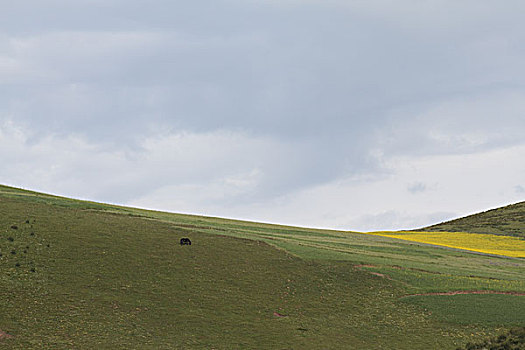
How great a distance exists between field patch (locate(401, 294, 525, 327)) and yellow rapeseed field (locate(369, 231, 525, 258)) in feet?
140

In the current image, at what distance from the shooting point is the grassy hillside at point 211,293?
102ft

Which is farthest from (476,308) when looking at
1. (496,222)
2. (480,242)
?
(496,222)

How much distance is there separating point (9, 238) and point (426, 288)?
39.1 m

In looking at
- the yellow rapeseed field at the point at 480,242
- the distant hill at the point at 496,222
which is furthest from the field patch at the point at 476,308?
the distant hill at the point at 496,222

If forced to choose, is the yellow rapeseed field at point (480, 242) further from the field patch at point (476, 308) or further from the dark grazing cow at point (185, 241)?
the dark grazing cow at point (185, 241)

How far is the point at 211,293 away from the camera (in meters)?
38.8

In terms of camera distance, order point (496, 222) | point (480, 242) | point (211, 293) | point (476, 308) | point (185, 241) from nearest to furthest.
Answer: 1. point (211, 293)
2. point (476, 308)
3. point (185, 241)
4. point (480, 242)
5. point (496, 222)

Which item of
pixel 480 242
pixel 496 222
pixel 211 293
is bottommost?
pixel 211 293

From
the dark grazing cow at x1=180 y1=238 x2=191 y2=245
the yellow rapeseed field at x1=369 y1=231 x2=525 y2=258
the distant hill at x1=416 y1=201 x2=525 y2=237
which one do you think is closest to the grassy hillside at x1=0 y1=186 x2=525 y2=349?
the dark grazing cow at x1=180 y1=238 x2=191 y2=245

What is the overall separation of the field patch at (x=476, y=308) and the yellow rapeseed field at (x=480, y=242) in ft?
140

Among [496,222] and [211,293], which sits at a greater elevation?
[496,222]

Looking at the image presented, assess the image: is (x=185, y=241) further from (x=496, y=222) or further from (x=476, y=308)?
(x=496, y=222)

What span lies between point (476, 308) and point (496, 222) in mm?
91255

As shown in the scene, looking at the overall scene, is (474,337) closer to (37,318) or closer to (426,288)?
(426,288)
